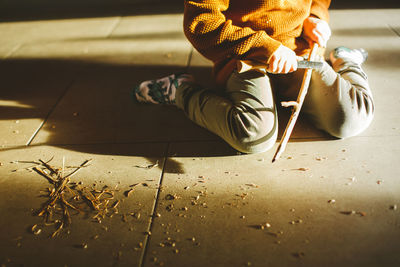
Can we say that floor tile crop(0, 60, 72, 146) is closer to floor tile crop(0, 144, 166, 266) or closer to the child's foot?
floor tile crop(0, 144, 166, 266)

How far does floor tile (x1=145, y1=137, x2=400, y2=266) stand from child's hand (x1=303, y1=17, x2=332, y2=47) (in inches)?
13.8

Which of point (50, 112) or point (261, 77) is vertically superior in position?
point (261, 77)

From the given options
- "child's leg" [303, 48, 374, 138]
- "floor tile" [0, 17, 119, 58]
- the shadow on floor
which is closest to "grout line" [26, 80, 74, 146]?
the shadow on floor

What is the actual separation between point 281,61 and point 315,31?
0.75 ft

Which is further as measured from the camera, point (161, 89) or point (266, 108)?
point (161, 89)

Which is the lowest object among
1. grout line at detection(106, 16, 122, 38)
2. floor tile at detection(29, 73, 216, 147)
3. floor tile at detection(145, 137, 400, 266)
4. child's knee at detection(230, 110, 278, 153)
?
grout line at detection(106, 16, 122, 38)

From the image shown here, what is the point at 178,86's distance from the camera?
1.27 metres

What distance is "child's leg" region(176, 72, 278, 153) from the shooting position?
3.31ft

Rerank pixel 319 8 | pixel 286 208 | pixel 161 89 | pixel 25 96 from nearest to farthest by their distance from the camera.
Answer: pixel 286 208, pixel 319 8, pixel 161 89, pixel 25 96

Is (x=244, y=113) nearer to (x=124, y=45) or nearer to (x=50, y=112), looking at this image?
(x=50, y=112)

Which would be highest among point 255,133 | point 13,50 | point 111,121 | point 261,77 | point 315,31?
point 315,31

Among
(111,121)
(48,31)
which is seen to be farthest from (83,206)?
(48,31)

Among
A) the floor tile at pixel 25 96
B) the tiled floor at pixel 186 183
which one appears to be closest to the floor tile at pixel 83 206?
the tiled floor at pixel 186 183

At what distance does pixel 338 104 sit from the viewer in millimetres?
1037
